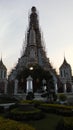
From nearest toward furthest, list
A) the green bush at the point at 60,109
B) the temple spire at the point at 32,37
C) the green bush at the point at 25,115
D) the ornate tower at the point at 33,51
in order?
the green bush at the point at 25,115
the green bush at the point at 60,109
the ornate tower at the point at 33,51
the temple spire at the point at 32,37

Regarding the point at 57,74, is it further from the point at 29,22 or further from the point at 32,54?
the point at 29,22

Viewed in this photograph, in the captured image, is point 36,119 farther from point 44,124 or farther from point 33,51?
point 33,51

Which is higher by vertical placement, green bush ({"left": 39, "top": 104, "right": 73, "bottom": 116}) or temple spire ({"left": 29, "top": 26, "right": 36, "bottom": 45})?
temple spire ({"left": 29, "top": 26, "right": 36, "bottom": 45})

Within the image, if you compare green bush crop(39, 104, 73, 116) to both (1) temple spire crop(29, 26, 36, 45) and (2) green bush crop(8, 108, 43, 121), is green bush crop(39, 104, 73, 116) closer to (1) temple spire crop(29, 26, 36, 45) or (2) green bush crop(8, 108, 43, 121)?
(2) green bush crop(8, 108, 43, 121)

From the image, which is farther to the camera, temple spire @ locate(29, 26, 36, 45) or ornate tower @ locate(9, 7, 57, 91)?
temple spire @ locate(29, 26, 36, 45)

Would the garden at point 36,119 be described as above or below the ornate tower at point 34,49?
below

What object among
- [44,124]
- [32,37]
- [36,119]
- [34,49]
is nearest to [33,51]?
[34,49]

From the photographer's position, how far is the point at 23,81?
4578 centimetres

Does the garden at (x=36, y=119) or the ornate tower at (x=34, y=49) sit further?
the ornate tower at (x=34, y=49)

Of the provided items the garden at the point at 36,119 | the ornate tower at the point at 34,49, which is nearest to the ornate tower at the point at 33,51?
the ornate tower at the point at 34,49

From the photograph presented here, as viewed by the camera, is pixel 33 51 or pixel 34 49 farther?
pixel 34 49

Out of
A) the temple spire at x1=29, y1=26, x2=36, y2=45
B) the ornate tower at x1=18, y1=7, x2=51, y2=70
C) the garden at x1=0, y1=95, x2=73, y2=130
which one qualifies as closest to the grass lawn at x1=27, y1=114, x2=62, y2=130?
the garden at x1=0, y1=95, x2=73, y2=130

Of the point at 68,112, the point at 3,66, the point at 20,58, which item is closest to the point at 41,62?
the point at 20,58

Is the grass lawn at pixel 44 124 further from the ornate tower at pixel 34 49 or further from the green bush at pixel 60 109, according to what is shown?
the ornate tower at pixel 34 49
